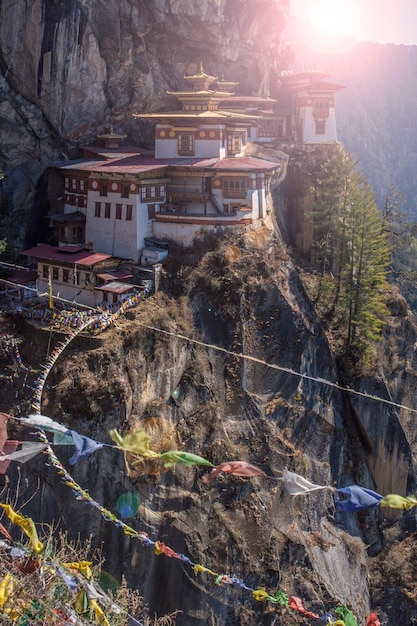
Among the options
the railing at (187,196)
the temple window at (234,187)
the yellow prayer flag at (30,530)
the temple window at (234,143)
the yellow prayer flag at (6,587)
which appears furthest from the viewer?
the temple window at (234,143)

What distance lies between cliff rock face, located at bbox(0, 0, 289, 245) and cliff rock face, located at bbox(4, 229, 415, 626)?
12.3 metres

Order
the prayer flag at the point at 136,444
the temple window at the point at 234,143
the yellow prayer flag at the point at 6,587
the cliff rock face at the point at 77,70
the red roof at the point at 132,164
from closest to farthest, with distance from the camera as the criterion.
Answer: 1. the yellow prayer flag at the point at 6,587
2. the prayer flag at the point at 136,444
3. the red roof at the point at 132,164
4. the cliff rock face at the point at 77,70
5. the temple window at the point at 234,143

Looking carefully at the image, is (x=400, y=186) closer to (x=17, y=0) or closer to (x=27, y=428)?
(x=17, y=0)

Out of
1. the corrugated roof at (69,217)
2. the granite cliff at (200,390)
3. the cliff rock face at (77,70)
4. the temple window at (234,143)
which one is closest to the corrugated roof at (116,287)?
the granite cliff at (200,390)

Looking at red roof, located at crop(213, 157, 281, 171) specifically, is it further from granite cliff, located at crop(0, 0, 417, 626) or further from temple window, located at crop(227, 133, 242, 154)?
granite cliff, located at crop(0, 0, 417, 626)

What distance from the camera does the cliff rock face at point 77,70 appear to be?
44.4 meters

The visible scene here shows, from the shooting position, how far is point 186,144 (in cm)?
4506

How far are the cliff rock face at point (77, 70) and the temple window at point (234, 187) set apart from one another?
35.4ft

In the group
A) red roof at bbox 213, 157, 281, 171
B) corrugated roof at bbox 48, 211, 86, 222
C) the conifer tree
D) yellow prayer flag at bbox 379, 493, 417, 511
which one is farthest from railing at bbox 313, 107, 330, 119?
yellow prayer flag at bbox 379, 493, 417, 511

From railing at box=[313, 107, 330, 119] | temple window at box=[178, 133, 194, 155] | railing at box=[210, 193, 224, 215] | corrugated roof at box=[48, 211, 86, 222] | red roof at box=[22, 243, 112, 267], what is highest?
railing at box=[313, 107, 330, 119]

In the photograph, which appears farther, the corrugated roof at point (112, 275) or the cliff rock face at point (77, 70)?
the cliff rock face at point (77, 70)

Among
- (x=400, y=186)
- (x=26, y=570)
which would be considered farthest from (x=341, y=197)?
(x=400, y=186)

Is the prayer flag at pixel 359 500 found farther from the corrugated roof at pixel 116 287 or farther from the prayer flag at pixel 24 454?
the corrugated roof at pixel 116 287

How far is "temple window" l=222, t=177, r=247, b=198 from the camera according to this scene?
43.1 meters
